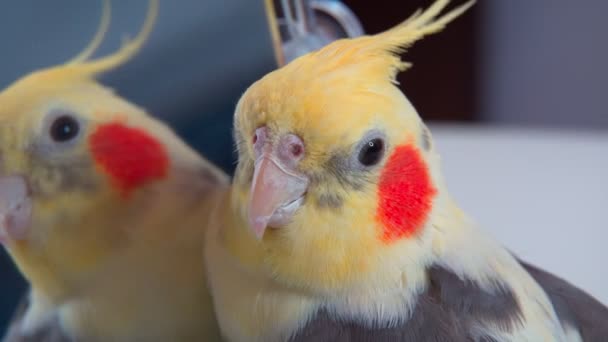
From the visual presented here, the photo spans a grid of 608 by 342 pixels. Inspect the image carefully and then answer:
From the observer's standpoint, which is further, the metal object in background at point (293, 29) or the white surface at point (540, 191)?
the white surface at point (540, 191)

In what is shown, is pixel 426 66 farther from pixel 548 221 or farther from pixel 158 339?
pixel 158 339

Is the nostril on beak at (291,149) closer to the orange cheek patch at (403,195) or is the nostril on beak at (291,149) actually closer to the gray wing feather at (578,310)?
the orange cheek patch at (403,195)

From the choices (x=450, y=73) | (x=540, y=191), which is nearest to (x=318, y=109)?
(x=540, y=191)

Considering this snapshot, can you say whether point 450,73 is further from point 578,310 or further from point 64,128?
point 64,128

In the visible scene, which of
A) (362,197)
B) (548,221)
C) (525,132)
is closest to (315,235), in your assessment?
(362,197)

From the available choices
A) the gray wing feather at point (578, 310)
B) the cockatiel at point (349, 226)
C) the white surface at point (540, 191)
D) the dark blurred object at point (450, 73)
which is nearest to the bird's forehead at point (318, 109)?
the cockatiel at point (349, 226)

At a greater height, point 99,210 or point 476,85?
point 99,210
